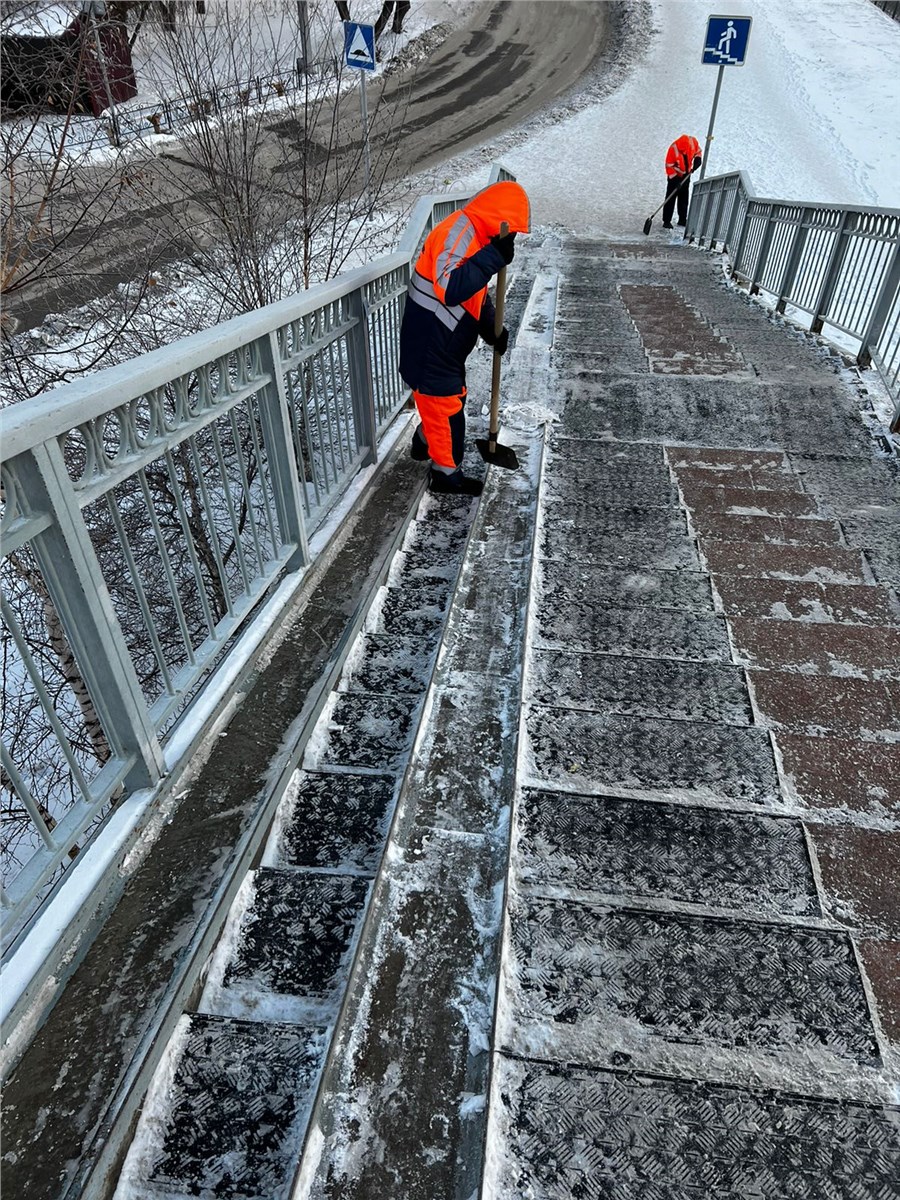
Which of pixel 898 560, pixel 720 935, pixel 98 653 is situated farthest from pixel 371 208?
pixel 720 935

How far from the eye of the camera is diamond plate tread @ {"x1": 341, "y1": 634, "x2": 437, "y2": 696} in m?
2.91

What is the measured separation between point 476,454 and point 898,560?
8.46ft

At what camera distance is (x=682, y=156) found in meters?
14.1

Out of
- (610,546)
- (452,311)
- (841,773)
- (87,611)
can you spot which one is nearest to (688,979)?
(841,773)

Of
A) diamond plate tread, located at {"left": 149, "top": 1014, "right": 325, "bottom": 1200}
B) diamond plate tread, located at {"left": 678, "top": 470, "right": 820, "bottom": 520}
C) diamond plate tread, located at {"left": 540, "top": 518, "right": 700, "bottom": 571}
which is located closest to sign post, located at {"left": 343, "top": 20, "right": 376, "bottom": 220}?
diamond plate tread, located at {"left": 678, "top": 470, "right": 820, "bottom": 520}

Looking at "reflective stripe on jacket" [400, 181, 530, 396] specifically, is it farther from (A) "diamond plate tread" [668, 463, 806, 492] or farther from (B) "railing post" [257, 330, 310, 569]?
(A) "diamond plate tread" [668, 463, 806, 492]

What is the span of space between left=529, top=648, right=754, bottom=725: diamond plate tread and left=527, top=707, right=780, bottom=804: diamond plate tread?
0.09m

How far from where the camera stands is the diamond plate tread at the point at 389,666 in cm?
291

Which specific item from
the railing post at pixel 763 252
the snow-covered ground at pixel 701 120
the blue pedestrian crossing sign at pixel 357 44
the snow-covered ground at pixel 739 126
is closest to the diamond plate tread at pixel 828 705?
the railing post at pixel 763 252

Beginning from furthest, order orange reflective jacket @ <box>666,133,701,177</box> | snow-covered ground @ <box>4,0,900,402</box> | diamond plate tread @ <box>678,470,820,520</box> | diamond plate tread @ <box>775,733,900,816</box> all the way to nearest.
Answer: snow-covered ground @ <box>4,0,900,402</box> < orange reflective jacket @ <box>666,133,701,177</box> < diamond plate tread @ <box>678,470,820,520</box> < diamond plate tread @ <box>775,733,900,816</box>

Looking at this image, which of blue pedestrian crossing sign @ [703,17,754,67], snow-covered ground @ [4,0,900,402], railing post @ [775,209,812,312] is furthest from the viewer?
snow-covered ground @ [4,0,900,402]

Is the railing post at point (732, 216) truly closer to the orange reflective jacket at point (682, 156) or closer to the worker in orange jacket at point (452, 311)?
the orange reflective jacket at point (682, 156)

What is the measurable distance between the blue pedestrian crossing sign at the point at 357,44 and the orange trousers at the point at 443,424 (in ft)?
21.8

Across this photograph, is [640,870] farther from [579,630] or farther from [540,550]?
[540,550]
